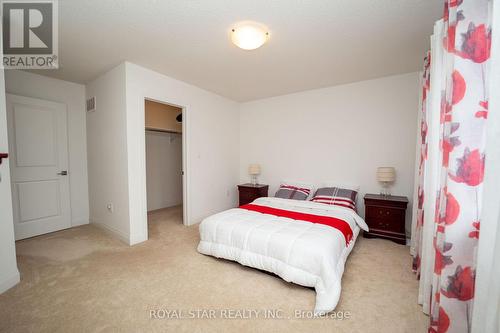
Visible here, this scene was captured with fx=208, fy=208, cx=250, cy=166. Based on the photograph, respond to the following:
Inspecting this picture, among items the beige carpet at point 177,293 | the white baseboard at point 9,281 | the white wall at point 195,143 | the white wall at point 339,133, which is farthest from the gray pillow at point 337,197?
the white baseboard at point 9,281

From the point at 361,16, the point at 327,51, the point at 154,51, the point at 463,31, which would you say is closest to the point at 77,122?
the point at 154,51

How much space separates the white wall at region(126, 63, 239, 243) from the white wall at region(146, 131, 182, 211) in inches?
57.4

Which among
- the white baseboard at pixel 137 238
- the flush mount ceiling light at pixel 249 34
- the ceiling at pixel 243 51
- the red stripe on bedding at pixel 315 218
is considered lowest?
the white baseboard at pixel 137 238

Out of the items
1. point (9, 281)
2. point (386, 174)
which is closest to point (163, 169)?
point (9, 281)

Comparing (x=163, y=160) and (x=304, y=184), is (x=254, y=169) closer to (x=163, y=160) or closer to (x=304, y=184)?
(x=304, y=184)

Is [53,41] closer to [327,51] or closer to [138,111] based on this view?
[138,111]

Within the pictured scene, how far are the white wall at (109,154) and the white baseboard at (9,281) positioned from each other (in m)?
1.03

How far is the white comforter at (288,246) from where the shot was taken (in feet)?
5.67

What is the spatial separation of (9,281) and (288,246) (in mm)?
2536

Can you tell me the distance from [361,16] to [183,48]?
181cm

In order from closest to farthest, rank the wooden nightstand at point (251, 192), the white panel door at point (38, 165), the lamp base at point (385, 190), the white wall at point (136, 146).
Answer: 1. the white wall at point (136, 146)
2. the white panel door at point (38, 165)
3. the lamp base at point (385, 190)
4. the wooden nightstand at point (251, 192)

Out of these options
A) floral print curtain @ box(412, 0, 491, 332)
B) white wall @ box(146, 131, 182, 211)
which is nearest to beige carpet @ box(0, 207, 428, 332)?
floral print curtain @ box(412, 0, 491, 332)

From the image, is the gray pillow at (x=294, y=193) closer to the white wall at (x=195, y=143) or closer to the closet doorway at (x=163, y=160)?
the white wall at (x=195, y=143)

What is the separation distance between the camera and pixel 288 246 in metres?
1.93
